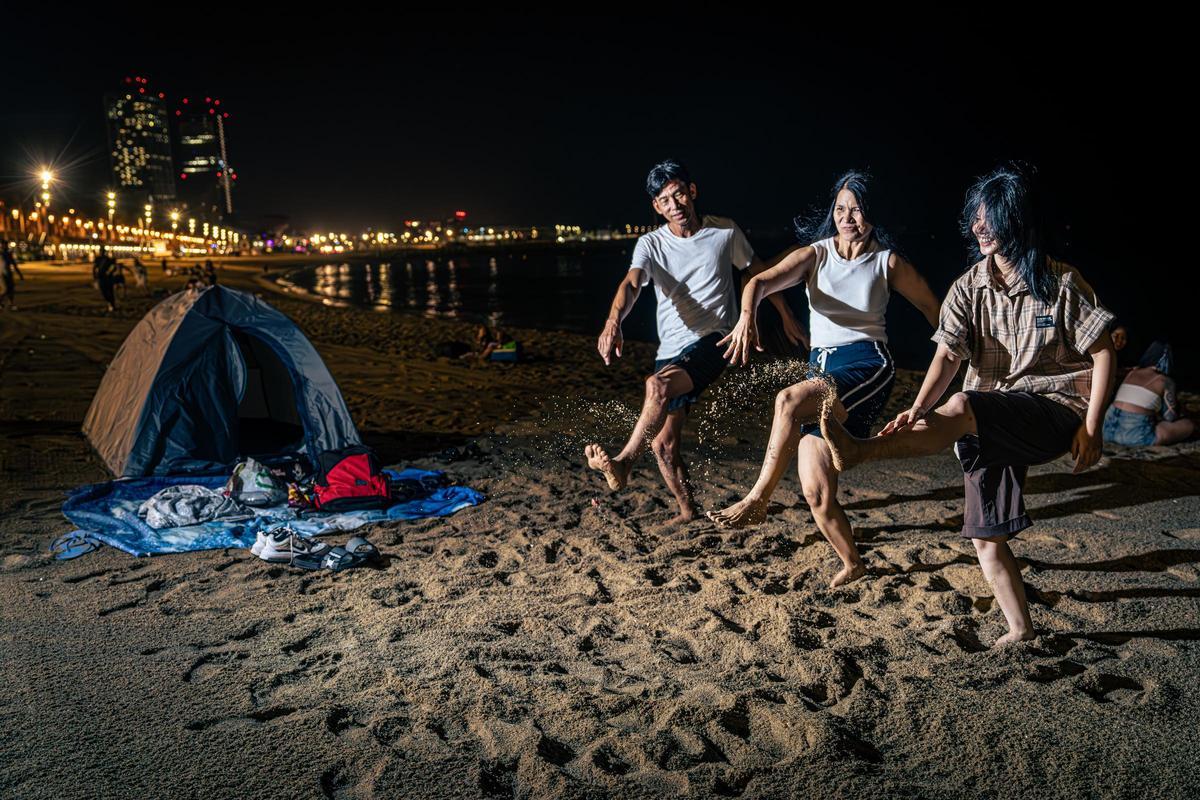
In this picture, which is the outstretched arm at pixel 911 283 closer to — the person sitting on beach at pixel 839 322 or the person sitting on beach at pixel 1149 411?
the person sitting on beach at pixel 839 322

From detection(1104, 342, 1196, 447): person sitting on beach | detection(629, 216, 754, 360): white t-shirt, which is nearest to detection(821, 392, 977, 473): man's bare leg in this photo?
detection(629, 216, 754, 360): white t-shirt

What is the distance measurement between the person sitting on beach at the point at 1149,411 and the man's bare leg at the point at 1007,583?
526 centimetres

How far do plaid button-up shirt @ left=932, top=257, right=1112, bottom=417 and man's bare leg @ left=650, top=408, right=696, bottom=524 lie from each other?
2200mm

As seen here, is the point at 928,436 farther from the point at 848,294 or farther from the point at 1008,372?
the point at 848,294

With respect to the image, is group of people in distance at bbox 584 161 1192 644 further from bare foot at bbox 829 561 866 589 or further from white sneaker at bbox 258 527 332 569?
white sneaker at bbox 258 527 332 569

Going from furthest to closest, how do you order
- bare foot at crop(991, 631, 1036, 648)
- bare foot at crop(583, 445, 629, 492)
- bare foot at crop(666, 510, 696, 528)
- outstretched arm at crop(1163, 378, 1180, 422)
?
outstretched arm at crop(1163, 378, 1180, 422), bare foot at crop(666, 510, 696, 528), bare foot at crop(583, 445, 629, 492), bare foot at crop(991, 631, 1036, 648)

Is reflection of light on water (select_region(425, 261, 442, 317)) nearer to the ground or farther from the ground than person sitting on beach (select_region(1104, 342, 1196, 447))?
farther from the ground

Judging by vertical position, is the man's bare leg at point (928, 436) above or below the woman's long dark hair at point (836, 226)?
below

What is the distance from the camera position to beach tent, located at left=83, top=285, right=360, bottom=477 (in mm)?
7266

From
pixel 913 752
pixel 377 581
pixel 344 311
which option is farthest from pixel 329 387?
pixel 344 311

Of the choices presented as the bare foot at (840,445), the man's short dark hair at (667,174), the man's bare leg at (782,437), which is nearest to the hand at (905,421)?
the bare foot at (840,445)

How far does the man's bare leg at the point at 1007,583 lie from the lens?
12.7ft

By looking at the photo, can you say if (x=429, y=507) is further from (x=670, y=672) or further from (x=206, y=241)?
(x=206, y=241)

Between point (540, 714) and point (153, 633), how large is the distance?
7.88 feet
